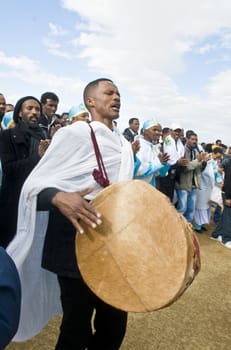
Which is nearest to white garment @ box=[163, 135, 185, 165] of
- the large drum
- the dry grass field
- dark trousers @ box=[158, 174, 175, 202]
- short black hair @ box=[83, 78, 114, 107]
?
dark trousers @ box=[158, 174, 175, 202]

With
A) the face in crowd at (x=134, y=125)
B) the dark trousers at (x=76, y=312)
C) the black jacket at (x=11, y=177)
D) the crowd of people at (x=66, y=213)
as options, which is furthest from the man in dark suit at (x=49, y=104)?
the face in crowd at (x=134, y=125)

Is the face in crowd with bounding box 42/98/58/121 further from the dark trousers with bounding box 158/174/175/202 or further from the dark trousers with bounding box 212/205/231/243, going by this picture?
the dark trousers with bounding box 212/205/231/243

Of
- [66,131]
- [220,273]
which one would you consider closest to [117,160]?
[66,131]

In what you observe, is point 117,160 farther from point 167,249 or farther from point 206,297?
point 206,297

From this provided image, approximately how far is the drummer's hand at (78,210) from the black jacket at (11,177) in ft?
3.86

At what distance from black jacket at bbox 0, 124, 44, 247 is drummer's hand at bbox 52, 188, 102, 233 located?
3.86 ft

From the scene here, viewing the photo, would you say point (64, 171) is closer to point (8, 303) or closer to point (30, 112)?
point (8, 303)

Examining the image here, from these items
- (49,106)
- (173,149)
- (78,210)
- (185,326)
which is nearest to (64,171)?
(78,210)

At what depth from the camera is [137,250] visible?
144 centimetres

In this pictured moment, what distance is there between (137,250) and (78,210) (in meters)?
0.30

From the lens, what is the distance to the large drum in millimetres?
1369

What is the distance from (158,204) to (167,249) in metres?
0.19

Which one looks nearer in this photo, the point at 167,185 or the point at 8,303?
the point at 8,303

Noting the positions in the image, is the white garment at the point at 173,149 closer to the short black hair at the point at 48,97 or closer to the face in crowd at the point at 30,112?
the short black hair at the point at 48,97
